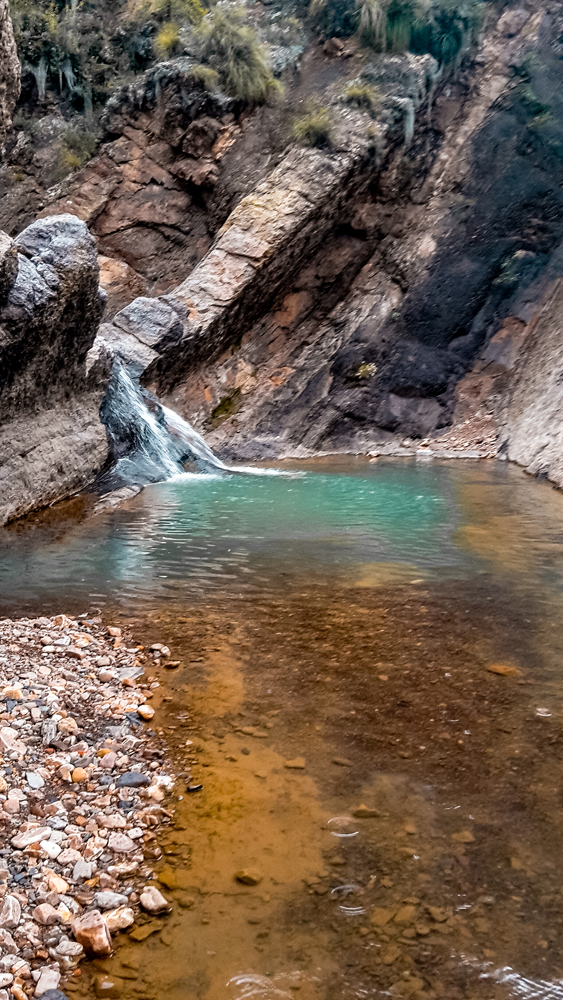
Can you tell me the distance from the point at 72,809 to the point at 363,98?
1647 centimetres

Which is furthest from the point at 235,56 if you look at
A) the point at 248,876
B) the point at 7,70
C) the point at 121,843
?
the point at 248,876

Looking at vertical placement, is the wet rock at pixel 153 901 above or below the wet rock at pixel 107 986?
above

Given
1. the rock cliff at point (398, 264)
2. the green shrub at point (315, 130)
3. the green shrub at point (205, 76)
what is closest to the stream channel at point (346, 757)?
the rock cliff at point (398, 264)

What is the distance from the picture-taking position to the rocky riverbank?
1.63m

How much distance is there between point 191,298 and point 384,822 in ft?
42.5

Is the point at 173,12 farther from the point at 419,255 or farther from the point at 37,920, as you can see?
the point at 37,920

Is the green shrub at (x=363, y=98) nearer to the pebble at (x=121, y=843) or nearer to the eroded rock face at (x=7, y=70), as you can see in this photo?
the eroded rock face at (x=7, y=70)

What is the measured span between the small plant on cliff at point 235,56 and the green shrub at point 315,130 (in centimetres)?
153

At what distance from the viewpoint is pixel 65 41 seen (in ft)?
55.0

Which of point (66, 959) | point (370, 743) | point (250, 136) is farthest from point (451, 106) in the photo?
point (66, 959)

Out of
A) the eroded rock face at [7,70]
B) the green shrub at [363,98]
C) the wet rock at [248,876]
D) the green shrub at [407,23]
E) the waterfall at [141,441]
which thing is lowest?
the wet rock at [248,876]

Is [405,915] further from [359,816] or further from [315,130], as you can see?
[315,130]

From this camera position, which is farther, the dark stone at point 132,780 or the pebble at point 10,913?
the dark stone at point 132,780

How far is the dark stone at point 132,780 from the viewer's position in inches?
89.4
